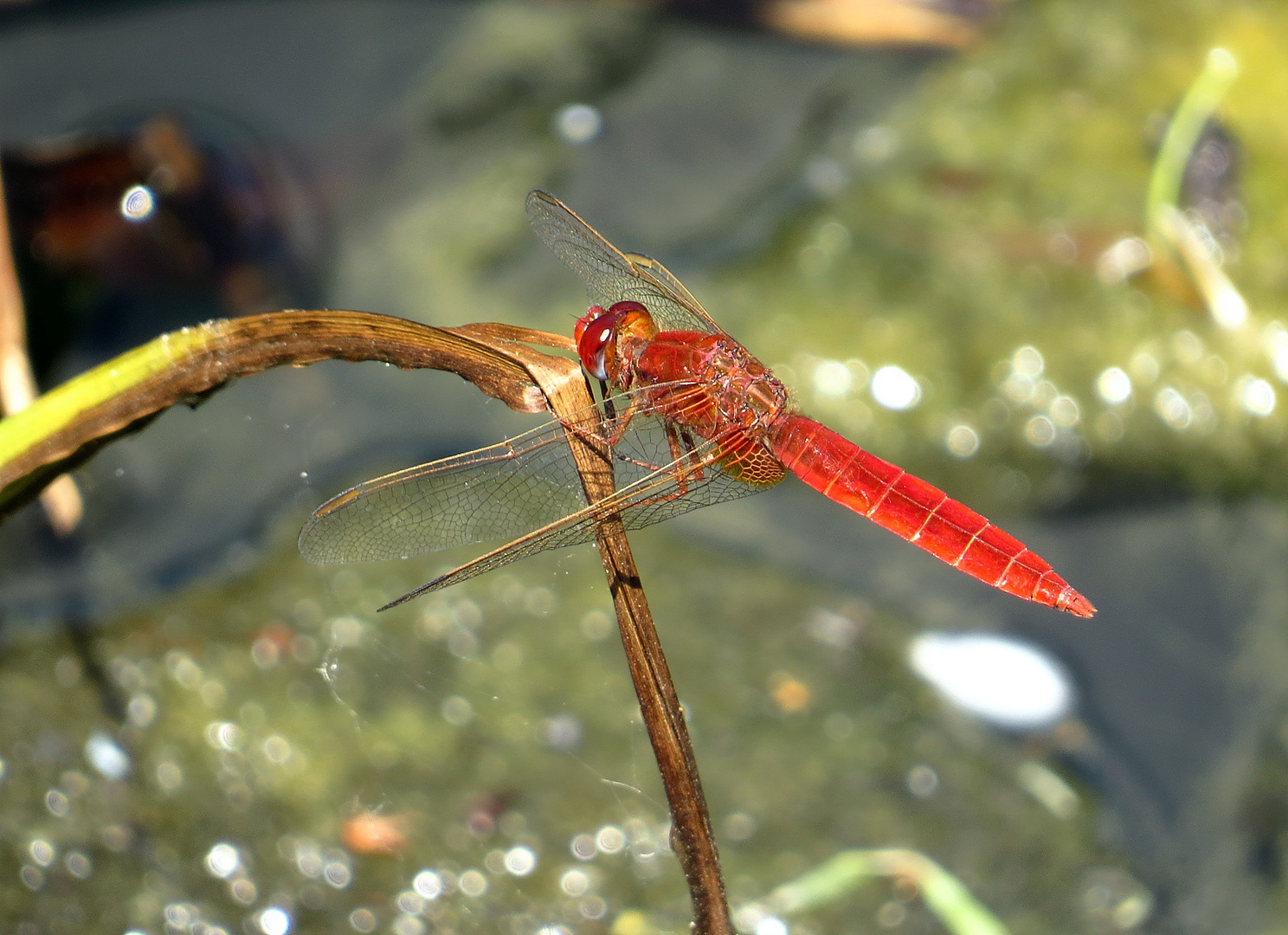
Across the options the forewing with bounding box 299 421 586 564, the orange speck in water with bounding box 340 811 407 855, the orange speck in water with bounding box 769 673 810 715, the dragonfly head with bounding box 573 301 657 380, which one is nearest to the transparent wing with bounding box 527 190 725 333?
the dragonfly head with bounding box 573 301 657 380

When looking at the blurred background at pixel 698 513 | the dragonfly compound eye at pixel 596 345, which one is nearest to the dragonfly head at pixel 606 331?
the dragonfly compound eye at pixel 596 345

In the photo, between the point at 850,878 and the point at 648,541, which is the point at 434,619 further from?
the point at 850,878

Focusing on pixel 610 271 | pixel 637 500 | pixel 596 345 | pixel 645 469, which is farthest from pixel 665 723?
pixel 610 271

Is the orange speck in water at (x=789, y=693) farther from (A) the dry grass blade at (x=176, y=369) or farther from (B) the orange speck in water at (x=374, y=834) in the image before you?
(A) the dry grass blade at (x=176, y=369)

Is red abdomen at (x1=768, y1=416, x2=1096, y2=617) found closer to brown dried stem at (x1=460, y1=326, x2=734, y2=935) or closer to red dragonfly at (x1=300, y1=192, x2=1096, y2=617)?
red dragonfly at (x1=300, y1=192, x2=1096, y2=617)

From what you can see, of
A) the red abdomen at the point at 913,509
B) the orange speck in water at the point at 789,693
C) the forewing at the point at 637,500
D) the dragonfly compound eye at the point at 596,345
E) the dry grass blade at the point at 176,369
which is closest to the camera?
the dry grass blade at the point at 176,369

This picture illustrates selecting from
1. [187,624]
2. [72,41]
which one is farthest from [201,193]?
[187,624]
